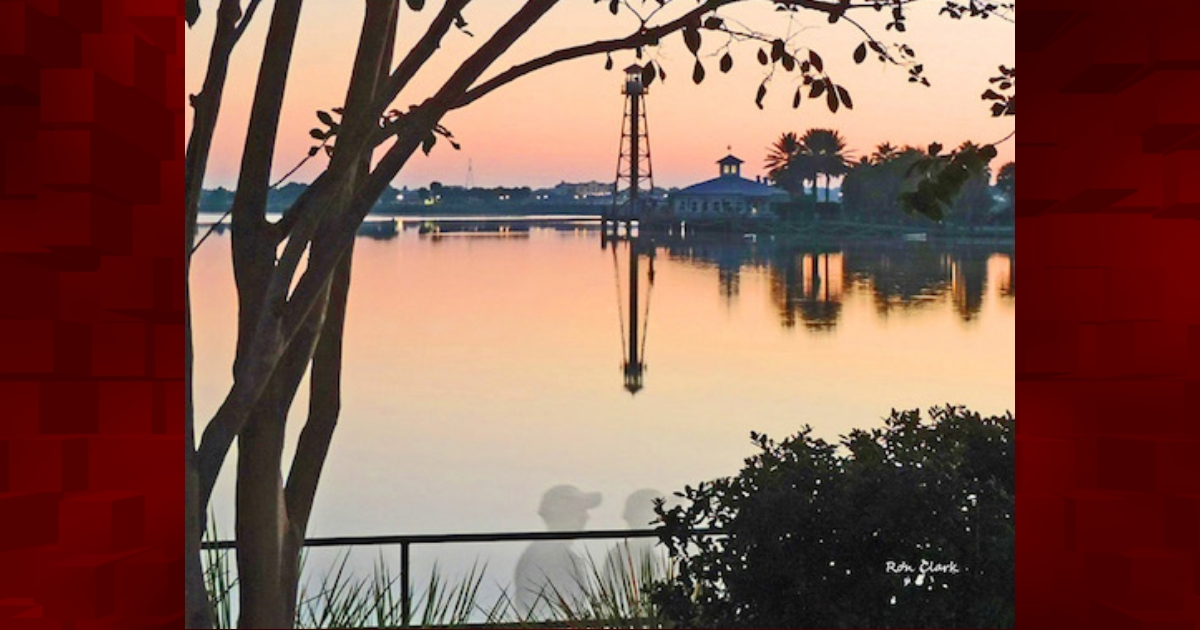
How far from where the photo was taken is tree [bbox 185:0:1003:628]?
323 centimetres

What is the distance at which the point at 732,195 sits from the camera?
5418 mm

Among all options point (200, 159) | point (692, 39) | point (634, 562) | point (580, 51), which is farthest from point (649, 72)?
point (634, 562)

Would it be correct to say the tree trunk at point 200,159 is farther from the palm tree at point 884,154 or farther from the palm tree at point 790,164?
the palm tree at point 884,154

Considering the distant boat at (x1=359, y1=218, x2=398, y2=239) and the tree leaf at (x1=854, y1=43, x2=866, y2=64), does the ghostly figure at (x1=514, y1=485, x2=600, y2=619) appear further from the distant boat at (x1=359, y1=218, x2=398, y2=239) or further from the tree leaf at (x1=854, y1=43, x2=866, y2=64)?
the tree leaf at (x1=854, y1=43, x2=866, y2=64)

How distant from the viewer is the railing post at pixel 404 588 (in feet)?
13.7

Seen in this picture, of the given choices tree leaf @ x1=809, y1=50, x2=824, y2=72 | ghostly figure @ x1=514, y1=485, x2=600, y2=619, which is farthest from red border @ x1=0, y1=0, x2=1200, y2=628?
ghostly figure @ x1=514, y1=485, x2=600, y2=619

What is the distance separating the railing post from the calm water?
0.64 m
